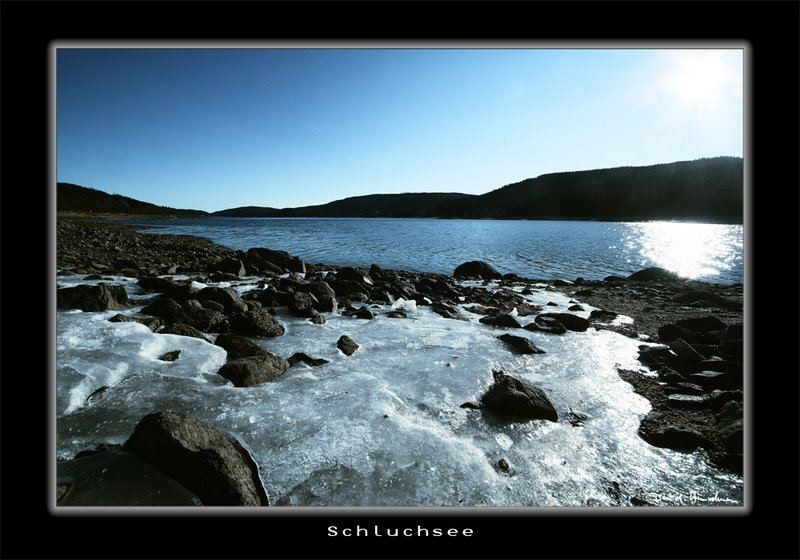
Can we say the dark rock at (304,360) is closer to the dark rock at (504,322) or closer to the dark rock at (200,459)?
the dark rock at (200,459)

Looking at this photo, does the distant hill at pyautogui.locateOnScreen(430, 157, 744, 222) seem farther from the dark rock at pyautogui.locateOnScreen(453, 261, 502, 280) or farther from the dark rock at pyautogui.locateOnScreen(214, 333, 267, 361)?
the dark rock at pyautogui.locateOnScreen(214, 333, 267, 361)

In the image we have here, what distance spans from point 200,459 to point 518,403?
3330 mm

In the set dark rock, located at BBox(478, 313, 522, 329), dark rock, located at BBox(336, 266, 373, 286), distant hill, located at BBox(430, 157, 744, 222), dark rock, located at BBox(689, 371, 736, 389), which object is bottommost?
dark rock, located at BBox(689, 371, 736, 389)

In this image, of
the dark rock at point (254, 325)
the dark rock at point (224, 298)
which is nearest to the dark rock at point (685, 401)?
the dark rock at point (254, 325)

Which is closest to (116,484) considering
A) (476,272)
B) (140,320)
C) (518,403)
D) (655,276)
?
(518,403)

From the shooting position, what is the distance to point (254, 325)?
627 cm

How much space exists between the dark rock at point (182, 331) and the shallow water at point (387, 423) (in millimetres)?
262

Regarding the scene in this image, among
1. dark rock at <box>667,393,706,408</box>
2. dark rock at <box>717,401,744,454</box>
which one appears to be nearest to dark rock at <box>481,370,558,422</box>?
dark rock at <box>717,401,744,454</box>

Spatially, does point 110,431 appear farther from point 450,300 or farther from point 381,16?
point 450,300

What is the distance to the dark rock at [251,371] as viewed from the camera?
415 centimetres

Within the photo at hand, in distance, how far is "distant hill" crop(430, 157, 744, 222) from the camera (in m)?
69.6

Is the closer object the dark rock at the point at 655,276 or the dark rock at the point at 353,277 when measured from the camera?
the dark rock at the point at 353,277

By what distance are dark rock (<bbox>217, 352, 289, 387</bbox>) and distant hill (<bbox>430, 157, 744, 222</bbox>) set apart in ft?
219
